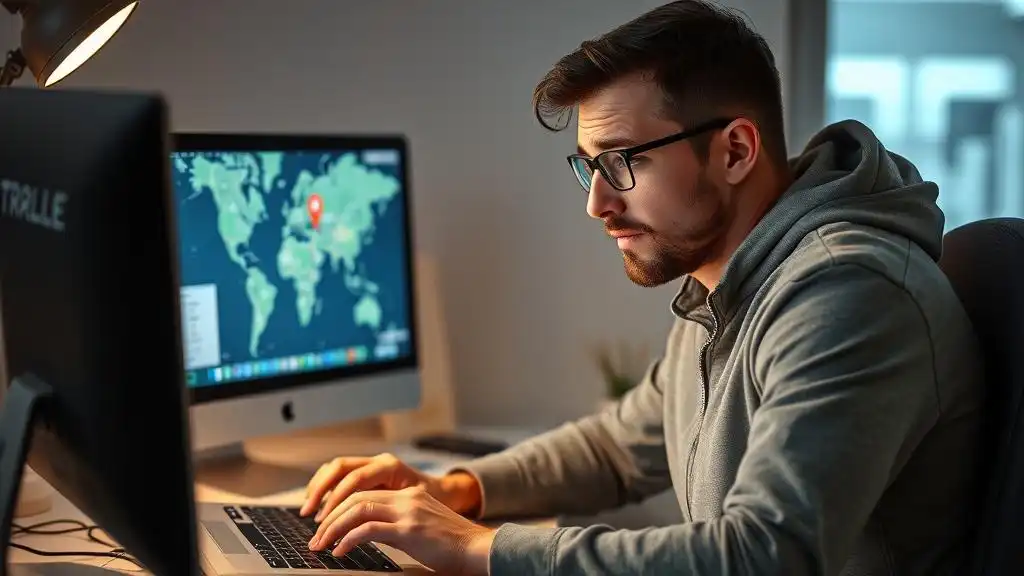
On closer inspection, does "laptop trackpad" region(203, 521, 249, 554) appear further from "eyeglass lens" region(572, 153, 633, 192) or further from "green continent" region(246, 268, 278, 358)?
"eyeglass lens" region(572, 153, 633, 192)

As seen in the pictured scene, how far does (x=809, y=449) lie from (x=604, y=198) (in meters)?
0.48

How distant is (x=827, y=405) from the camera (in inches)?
41.6

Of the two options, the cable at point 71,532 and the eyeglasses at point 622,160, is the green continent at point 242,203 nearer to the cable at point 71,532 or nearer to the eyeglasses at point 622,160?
the cable at point 71,532

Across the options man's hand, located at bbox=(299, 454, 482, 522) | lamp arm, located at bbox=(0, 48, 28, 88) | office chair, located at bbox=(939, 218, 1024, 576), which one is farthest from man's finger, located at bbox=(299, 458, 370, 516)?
office chair, located at bbox=(939, 218, 1024, 576)

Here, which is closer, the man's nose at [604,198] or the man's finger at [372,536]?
the man's finger at [372,536]

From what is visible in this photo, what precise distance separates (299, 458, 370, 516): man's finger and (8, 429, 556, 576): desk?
0.12 meters

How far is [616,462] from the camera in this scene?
1.67 meters

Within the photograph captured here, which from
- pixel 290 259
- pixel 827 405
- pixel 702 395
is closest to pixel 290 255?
pixel 290 259

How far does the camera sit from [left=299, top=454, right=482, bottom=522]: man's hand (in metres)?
1.41

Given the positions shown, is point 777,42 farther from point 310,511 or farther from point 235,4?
point 310,511

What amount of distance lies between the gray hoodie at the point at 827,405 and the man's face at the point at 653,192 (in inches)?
3.8

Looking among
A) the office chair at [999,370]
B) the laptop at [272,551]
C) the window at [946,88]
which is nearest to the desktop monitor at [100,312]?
the laptop at [272,551]

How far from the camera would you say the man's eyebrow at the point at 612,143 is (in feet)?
4.48

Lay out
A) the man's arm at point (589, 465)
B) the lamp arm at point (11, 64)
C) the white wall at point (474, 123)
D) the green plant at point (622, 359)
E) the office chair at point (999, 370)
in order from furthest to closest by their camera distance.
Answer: the green plant at point (622, 359) → the white wall at point (474, 123) → the man's arm at point (589, 465) → the lamp arm at point (11, 64) → the office chair at point (999, 370)
